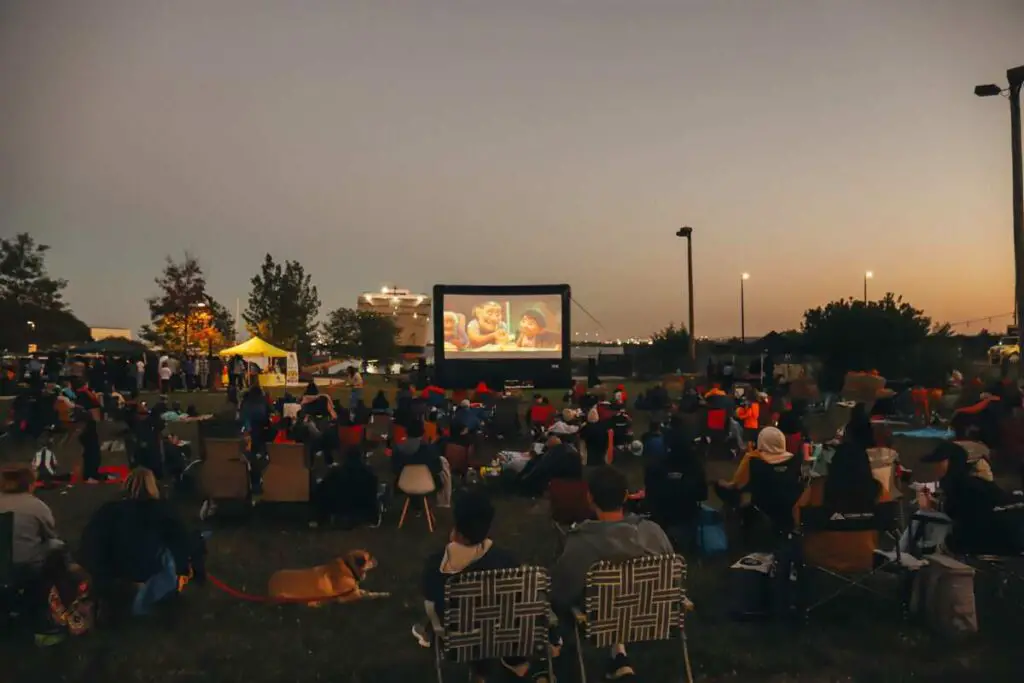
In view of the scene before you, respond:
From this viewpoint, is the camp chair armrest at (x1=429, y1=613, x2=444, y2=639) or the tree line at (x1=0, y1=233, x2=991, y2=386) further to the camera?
the tree line at (x1=0, y1=233, x2=991, y2=386)

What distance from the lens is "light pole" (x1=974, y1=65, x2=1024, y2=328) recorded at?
1280cm

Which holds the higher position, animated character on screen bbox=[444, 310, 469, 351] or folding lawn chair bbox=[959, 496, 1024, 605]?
animated character on screen bbox=[444, 310, 469, 351]

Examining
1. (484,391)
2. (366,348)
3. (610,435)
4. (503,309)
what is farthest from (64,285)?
(610,435)

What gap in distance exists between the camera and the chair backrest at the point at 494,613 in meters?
3.05

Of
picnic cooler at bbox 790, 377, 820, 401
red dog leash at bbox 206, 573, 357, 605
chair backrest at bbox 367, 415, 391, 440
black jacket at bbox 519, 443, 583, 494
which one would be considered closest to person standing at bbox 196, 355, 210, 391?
chair backrest at bbox 367, 415, 391, 440

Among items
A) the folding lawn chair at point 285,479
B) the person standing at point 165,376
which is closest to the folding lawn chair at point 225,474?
the folding lawn chair at point 285,479

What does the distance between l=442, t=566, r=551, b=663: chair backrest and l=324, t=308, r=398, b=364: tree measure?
6493 centimetres

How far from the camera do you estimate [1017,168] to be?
13.0 meters

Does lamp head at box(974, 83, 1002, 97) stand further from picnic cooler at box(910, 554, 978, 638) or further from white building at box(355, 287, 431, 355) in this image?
white building at box(355, 287, 431, 355)

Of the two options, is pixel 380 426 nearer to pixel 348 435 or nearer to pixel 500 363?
pixel 348 435

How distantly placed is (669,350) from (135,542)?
3687 centimetres

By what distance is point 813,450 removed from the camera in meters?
8.97

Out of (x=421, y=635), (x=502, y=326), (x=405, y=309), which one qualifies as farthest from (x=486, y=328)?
(x=405, y=309)

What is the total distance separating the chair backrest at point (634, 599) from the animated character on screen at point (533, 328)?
19309 millimetres
